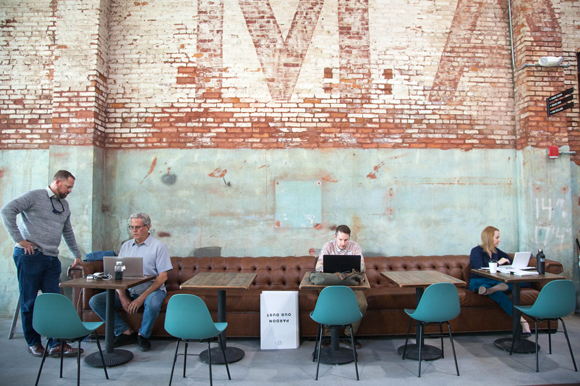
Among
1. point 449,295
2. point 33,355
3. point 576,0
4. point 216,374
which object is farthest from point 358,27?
point 33,355

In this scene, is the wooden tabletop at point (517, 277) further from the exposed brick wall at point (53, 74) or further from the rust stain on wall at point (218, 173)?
the exposed brick wall at point (53, 74)

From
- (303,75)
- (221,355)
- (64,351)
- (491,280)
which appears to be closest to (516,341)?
(491,280)

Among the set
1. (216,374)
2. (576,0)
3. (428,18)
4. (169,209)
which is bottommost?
(216,374)

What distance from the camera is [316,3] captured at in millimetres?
Answer: 5941

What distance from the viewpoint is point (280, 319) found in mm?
4121

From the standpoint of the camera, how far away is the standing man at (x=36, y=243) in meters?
3.77

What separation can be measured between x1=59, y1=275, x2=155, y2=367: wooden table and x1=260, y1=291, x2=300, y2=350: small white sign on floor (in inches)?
51.1

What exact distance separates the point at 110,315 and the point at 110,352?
36 centimetres

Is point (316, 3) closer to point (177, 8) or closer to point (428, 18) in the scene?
point (428, 18)

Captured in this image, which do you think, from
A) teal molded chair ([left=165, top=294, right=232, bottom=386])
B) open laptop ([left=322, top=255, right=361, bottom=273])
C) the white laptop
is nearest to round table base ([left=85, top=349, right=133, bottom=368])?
teal molded chair ([left=165, top=294, right=232, bottom=386])

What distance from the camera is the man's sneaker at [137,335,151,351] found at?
4.03m

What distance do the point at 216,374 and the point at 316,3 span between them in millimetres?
5376

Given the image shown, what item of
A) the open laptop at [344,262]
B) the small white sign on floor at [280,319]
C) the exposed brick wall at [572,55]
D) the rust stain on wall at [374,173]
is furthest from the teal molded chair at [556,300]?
the exposed brick wall at [572,55]

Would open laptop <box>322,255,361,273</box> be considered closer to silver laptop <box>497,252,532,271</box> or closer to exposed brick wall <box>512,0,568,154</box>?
silver laptop <box>497,252,532,271</box>
